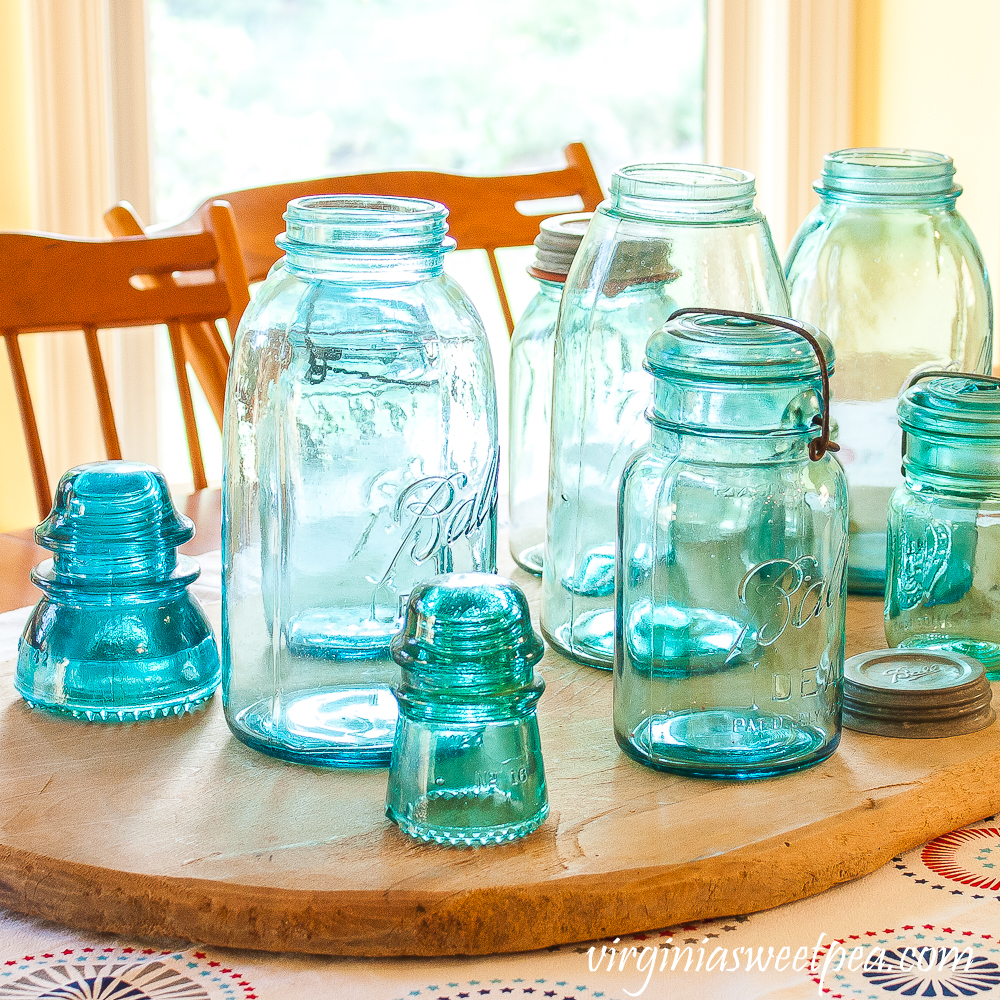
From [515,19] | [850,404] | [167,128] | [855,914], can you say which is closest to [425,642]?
[855,914]

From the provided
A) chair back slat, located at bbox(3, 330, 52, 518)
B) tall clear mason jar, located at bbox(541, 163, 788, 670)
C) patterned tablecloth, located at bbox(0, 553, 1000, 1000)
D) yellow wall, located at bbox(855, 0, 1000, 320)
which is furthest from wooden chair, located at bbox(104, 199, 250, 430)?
yellow wall, located at bbox(855, 0, 1000, 320)

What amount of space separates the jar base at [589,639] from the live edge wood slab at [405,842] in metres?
0.09

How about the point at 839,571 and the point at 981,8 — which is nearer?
the point at 839,571

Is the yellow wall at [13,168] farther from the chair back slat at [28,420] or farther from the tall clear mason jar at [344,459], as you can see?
the tall clear mason jar at [344,459]

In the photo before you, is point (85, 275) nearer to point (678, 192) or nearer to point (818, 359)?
point (678, 192)

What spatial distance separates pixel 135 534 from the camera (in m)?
0.73

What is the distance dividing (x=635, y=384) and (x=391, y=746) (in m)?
0.28

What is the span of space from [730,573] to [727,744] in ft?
0.27

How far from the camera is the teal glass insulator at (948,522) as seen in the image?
780 mm

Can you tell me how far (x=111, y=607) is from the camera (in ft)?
2.39

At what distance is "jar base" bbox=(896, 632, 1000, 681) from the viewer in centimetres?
81

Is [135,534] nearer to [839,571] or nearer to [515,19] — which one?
[839,571]

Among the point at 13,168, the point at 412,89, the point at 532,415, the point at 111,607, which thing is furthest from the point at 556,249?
the point at 412,89

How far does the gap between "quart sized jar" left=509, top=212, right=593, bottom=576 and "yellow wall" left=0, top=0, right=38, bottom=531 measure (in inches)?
47.1
